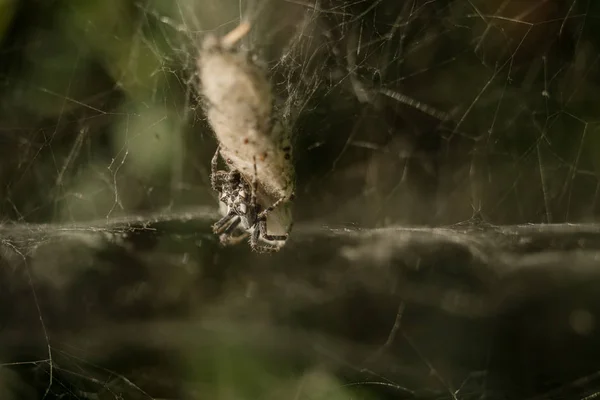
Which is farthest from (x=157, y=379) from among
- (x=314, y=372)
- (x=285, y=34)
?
(x=285, y=34)

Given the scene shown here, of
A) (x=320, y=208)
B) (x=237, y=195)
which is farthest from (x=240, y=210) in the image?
(x=320, y=208)

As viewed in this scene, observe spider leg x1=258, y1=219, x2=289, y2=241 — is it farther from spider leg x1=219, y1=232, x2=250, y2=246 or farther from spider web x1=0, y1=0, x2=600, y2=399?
spider web x1=0, y1=0, x2=600, y2=399

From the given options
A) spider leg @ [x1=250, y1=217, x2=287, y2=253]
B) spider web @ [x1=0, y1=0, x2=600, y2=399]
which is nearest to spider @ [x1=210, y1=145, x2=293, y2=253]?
spider leg @ [x1=250, y1=217, x2=287, y2=253]

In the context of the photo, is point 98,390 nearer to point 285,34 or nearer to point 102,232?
point 102,232

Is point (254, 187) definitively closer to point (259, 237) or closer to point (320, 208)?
point (259, 237)

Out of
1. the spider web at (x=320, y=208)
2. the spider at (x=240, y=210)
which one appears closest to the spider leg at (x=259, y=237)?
the spider at (x=240, y=210)

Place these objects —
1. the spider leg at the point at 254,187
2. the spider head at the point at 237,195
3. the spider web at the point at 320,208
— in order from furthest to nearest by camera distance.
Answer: the spider web at the point at 320,208, the spider head at the point at 237,195, the spider leg at the point at 254,187

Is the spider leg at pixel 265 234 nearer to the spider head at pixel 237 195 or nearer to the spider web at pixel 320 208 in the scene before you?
the spider head at pixel 237 195
